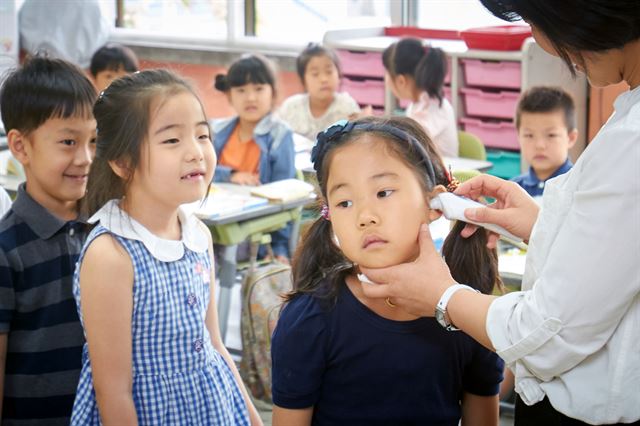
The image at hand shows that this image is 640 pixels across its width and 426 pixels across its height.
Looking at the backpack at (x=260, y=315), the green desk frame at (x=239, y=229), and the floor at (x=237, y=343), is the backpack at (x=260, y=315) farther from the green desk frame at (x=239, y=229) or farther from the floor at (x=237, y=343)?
the green desk frame at (x=239, y=229)

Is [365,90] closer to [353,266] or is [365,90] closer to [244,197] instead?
[244,197]

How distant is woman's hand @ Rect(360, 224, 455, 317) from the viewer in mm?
1344

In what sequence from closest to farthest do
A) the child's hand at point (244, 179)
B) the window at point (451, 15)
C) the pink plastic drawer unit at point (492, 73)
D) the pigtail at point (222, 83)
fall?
the child's hand at point (244, 179), the pigtail at point (222, 83), the pink plastic drawer unit at point (492, 73), the window at point (451, 15)

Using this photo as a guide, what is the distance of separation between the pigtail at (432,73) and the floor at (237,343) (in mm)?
1530

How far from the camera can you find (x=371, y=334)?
4.97ft

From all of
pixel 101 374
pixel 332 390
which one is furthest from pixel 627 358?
pixel 101 374

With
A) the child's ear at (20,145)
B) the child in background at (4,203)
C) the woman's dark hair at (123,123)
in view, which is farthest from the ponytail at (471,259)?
the child in background at (4,203)

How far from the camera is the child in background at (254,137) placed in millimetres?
4285

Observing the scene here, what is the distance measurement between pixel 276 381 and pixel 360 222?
0.31 meters

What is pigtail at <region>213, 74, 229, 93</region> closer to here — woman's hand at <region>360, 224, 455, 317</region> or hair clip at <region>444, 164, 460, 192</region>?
hair clip at <region>444, 164, 460, 192</region>

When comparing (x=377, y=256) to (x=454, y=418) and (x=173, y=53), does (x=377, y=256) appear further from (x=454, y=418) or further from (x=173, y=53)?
(x=173, y=53)

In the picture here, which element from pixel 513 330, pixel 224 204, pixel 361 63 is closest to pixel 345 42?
pixel 361 63

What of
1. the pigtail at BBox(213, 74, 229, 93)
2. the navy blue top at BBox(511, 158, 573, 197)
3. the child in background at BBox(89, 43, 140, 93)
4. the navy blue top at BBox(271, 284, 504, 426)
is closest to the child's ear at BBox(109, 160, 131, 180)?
the navy blue top at BBox(271, 284, 504, 426)

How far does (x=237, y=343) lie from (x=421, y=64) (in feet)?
6.82
